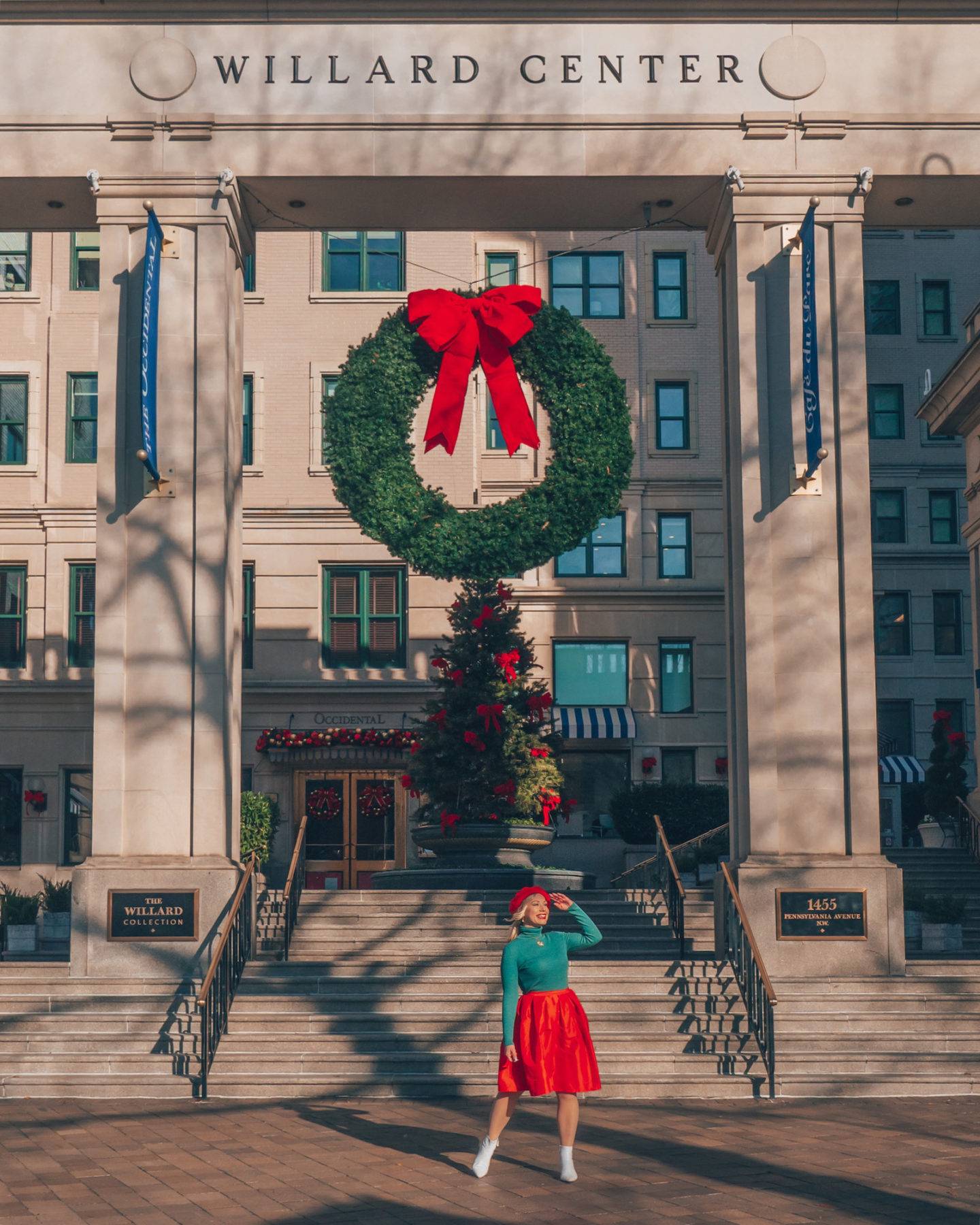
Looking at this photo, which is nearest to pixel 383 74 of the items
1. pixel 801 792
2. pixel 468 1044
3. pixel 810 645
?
pixel 810 645

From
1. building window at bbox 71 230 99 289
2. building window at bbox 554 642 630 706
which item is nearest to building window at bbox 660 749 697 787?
building window at bbox 554 642 630 706

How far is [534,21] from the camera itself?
55.9 ft

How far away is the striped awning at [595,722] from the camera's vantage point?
3466 cm

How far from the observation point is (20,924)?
2388cm

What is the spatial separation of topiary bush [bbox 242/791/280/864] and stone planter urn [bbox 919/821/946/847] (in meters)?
12.7

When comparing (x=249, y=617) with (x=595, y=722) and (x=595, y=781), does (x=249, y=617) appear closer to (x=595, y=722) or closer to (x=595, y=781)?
(x=595, y=722)

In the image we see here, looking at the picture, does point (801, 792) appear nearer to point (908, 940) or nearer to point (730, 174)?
point (908, 940)

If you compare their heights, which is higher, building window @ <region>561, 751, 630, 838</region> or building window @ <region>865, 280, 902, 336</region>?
building window @ <region>865, 280, 902, 336</region>

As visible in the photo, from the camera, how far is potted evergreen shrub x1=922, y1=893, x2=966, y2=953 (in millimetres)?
19484

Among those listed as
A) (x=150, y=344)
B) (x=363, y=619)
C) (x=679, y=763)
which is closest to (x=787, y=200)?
(x=150, y=344)

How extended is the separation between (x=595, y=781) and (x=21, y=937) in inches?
592

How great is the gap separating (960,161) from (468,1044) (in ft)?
34.7

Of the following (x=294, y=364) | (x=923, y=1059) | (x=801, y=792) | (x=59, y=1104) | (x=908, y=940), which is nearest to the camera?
(x=59, y=1104)

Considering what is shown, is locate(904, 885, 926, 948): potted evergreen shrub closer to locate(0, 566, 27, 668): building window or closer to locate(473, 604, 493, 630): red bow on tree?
locate(473, 604, 493, 630): red bow on tree
